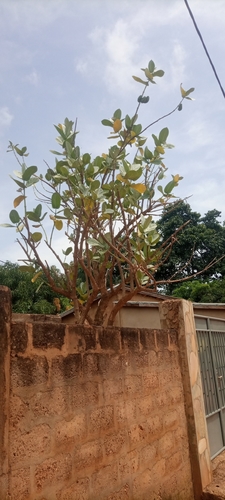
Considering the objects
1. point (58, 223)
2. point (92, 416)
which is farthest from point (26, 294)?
point (92, 416)

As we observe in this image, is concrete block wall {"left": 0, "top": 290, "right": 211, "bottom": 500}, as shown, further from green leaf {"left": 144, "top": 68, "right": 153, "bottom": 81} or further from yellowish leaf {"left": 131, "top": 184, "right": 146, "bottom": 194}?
green leaf {"left": 144, "top": 68, "right": 153, "bottom": 81}

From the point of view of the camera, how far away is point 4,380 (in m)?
2.04

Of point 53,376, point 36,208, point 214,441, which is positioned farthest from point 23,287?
point 53,376

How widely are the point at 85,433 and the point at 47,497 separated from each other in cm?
46

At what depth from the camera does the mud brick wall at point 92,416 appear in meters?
2.17

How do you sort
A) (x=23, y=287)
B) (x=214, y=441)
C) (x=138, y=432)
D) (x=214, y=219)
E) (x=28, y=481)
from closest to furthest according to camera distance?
(x=28, y=481) < (x=138, y=432) < (x=214, y=441) < (x=23, y=287) < (x=214, y=219)

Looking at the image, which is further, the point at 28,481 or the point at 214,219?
the point at 214,219

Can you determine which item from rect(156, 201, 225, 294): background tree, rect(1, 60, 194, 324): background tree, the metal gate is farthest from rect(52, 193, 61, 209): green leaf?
rect(156, 201, 225, 294): background tree

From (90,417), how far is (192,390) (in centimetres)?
189

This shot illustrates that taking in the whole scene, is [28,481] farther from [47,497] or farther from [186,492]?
[186,492]

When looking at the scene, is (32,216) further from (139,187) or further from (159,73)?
(159,73)

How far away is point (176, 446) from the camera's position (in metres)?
3.92

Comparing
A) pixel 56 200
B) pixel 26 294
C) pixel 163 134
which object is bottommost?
pixel 56 200

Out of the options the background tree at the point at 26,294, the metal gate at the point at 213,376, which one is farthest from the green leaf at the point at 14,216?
the background tree at the point at 26,294
